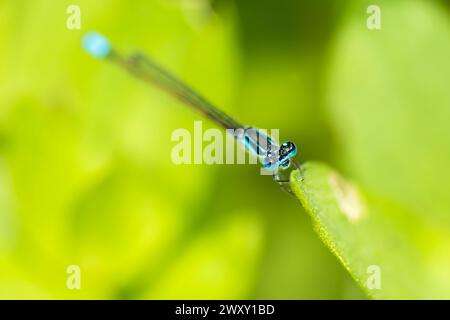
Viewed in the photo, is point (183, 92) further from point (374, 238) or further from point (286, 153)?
point (374, 238)

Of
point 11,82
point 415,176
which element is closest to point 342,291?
point 415,176

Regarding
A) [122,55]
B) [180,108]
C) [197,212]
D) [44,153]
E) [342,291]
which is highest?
[122,55]

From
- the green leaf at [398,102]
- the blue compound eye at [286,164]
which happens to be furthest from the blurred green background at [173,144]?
the blue compound eye at [286,164]

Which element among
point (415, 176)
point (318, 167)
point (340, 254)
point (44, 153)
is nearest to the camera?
point (340, 254)

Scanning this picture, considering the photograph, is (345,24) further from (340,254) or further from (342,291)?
(340,254)

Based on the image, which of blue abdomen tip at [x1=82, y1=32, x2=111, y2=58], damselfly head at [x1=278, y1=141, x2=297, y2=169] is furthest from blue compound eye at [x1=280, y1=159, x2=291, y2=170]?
blue abdomen tip at [x1=82, y1=32, x2=111, y2=58]

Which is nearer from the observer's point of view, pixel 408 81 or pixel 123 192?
pixel 123 192

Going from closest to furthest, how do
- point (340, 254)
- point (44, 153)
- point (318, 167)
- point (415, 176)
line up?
point (340, 254), point (318, 167), point (44, 153), point (415, 176)
